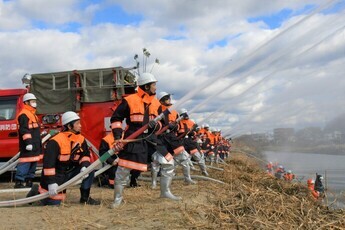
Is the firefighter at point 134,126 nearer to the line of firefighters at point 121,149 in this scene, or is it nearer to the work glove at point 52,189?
the line of firefighters at point 121,149

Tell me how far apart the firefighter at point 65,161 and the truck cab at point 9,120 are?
3409mm

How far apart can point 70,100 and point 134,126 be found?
3.92 metres

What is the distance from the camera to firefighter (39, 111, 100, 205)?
17.9 feet

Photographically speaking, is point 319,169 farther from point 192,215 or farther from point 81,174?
point 192,215

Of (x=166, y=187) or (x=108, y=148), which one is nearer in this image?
(x=166, y=187)

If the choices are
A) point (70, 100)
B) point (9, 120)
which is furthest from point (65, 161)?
point (9, 120)

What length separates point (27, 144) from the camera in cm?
735

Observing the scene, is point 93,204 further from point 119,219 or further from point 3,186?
point 3,186

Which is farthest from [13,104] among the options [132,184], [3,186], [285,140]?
[285,140]

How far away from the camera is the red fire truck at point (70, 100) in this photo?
8.71 metres

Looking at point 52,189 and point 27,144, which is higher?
point 27,144

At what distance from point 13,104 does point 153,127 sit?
4993 mm

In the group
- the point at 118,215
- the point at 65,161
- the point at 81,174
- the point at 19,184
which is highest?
the point at 65,161

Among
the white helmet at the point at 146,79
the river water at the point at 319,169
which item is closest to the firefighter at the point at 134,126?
the white helmet at the point at 146,79
